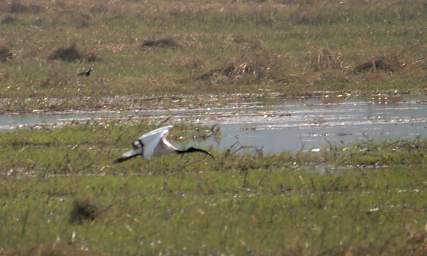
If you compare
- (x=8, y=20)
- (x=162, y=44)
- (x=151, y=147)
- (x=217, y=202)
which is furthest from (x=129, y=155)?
(x=8, y=20)

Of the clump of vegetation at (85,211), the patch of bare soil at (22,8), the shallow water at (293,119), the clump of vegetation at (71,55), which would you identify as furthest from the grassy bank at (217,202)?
the patch of bare soil at (22,8)

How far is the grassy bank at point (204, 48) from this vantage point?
63.0 feet

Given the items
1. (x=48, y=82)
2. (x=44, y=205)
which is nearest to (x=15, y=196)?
(x=44, y=205)

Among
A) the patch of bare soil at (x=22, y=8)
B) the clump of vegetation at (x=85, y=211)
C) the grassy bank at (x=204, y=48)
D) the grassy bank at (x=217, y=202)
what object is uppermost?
the clump of vegetation at (x=85, y=211)

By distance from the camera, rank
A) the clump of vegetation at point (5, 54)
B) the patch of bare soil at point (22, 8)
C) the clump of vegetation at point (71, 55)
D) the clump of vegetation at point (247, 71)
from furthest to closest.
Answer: the patch of bare soil at point (22, 8)
the clump of vegetation at point (5, 54)
the clump of vegetation at point (71, 55)
the clump of vegetation at point (247, 71)

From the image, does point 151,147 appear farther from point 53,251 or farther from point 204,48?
point 204,48

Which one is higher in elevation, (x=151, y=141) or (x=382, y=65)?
(x=151, y=141)

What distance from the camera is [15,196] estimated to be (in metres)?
10.2

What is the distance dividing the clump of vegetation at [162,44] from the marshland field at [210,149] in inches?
1.7

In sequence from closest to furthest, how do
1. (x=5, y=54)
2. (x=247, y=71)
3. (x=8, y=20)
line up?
(x=247, y=71)
(x=5, y=54)
(x=8, y=20)

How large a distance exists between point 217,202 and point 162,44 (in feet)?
48.3

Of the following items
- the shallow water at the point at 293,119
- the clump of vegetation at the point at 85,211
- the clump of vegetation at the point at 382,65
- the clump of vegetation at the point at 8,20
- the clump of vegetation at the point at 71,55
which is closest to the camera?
the clump of vegetation at the point at 85,211

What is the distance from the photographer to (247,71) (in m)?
19.8

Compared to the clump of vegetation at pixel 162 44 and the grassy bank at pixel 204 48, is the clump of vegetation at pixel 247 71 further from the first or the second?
the clump of vegetation at pixel 162 44
